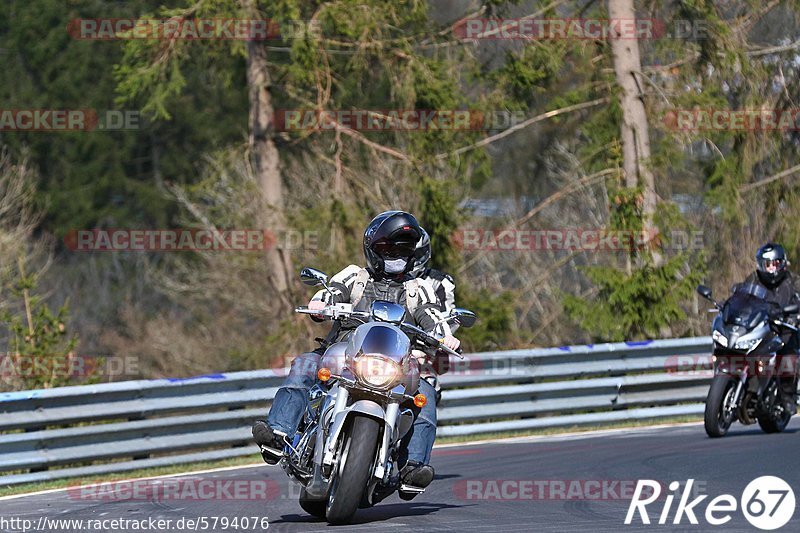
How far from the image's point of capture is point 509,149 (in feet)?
140

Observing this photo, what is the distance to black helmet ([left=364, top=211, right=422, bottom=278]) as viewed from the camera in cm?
945

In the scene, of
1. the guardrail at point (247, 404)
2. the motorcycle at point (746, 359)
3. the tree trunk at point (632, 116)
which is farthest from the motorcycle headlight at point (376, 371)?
the tree trunk at point (632, 116)

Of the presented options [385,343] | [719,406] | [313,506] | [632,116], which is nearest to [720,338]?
[719,406]

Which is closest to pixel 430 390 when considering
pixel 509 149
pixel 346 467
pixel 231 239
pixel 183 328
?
pixel 346 467

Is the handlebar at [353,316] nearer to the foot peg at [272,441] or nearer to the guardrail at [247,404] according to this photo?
the foot peg at [272,441]

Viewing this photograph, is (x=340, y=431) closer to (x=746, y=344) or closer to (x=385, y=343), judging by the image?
(x=385, y=343)

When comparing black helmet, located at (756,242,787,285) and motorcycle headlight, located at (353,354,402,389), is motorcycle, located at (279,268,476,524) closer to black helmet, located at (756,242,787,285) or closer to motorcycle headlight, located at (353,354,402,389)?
motorcycle headlight, located at (353,354,402,389)

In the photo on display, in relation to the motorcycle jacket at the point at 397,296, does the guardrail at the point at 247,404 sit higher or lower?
lower

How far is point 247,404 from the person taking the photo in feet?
50.3

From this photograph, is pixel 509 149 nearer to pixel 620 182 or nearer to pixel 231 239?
pixel 231 239

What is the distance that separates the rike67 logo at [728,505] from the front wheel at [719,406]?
3.23 meters

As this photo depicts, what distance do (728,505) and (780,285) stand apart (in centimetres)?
539

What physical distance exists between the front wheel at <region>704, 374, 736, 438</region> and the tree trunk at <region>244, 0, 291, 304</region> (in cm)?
1361

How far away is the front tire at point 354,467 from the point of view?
8672mm
